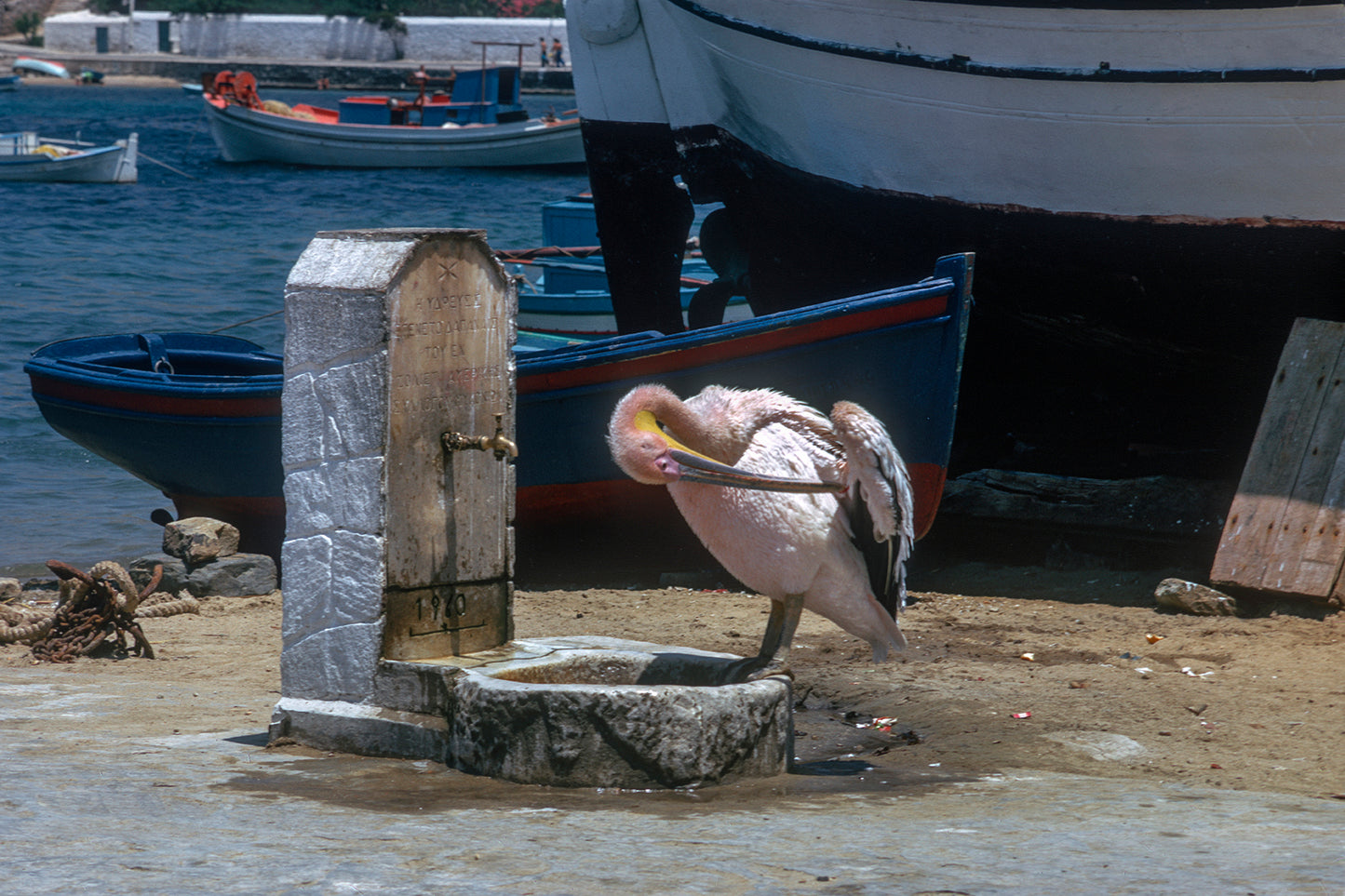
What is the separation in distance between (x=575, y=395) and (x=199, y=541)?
8.25 feet

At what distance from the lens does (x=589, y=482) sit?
8.19 metres

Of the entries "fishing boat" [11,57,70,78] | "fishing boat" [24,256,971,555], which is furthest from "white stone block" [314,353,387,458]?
"fishing boat" [11,57,70,78]

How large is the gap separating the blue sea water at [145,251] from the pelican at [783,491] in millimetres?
6691

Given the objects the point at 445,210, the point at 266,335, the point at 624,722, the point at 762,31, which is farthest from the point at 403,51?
the point at 624,722

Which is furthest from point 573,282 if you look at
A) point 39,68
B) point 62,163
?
point 39,68

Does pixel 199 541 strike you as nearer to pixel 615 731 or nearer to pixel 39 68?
pixel 615 731

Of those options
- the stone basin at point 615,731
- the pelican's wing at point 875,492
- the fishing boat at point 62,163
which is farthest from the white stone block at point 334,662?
the fishing boat at point 62,163

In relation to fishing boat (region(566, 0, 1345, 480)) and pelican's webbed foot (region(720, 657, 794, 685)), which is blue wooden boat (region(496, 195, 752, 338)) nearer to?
fishing boat (region(566, 0, 1345, 480))

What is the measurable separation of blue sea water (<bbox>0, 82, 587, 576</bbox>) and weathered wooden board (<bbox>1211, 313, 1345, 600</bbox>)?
298 inches

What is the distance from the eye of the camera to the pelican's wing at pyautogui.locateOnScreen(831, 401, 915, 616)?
4.76 meters

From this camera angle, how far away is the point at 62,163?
30.7 m

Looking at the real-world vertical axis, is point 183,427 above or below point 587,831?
below

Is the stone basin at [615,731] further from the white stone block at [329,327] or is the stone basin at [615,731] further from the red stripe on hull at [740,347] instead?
the red stripe on hull at [740,347]

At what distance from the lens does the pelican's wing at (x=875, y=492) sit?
4.76 meters
